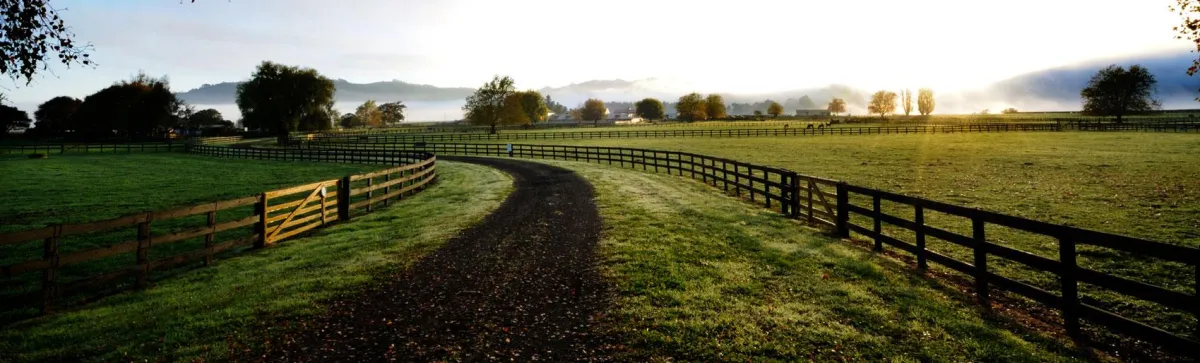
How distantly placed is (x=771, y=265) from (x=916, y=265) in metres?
2.66

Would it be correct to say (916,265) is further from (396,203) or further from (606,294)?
(396,203)

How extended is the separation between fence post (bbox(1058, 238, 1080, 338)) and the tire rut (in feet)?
18.3

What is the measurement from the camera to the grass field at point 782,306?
6000 mm

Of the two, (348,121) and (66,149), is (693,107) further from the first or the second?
(66,149)

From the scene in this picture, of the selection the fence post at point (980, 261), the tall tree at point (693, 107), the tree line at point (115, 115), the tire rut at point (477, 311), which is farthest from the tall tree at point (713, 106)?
the fence post at point (980, 261)

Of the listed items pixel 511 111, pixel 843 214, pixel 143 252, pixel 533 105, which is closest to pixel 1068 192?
pixel 843 214

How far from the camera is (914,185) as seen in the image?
71.9 ft

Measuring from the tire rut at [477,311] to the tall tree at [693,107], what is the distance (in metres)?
155

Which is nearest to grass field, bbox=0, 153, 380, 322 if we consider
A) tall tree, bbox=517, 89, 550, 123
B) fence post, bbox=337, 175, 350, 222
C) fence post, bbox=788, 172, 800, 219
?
fence post, bbox=337, 175, 350, 222

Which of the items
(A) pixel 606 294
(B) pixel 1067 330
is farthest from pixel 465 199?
(B) pixel 1067 330

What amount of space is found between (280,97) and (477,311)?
78.7m

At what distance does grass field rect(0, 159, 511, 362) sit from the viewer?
6367mm

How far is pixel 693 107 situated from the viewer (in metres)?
165

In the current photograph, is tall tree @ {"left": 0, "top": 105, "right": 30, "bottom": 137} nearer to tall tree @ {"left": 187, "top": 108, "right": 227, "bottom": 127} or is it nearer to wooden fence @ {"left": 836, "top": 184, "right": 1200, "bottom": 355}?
tall tree @ {"left": 187, "top": 108, "right": 227, "bottom": 127}
